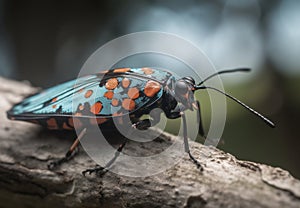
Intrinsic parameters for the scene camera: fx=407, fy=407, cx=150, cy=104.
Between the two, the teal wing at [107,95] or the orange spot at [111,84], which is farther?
the orange spot at [111,84]

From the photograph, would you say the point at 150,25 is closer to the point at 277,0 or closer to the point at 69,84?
the point at 277,0

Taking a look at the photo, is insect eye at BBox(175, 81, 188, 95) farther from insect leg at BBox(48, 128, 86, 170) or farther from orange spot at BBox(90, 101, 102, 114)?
insect leg at BBox(48, 128, 86, 170)

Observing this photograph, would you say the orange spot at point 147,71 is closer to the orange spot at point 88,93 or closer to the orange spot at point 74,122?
the orange spot at point 88,93

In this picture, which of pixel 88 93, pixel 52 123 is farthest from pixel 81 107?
pixel 52 123

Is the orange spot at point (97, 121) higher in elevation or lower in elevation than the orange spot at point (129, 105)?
lower

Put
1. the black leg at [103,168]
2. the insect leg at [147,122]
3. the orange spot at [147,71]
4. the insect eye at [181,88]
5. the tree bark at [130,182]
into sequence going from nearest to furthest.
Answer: the tree bark at [130,182] → the black leg at [103,168] → the insect leg at [147,122] → the insect eye at [181,88] → the orange spot at [147,71]

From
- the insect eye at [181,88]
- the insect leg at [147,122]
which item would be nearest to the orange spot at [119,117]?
the insect leg at [147,122]

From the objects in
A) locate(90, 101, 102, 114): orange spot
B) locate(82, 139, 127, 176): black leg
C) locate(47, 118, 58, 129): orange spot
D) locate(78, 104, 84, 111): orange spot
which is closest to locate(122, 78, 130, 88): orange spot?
locate(90, 101, 102, 114): orange spot
